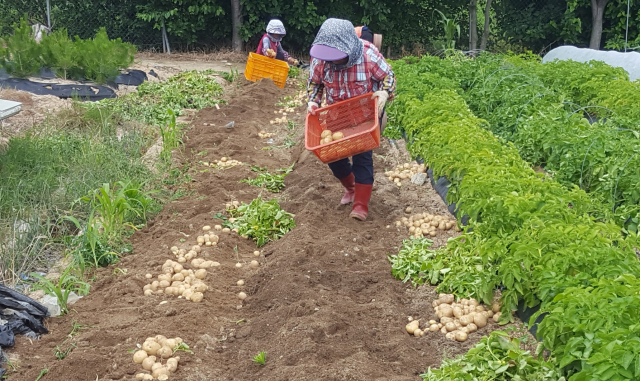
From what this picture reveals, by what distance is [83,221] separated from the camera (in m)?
5.25

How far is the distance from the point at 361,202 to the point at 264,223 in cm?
86

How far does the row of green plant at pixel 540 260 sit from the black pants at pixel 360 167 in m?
0.57

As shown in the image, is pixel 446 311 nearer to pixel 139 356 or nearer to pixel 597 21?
pixel 139 356

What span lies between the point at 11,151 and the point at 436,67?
6160mm

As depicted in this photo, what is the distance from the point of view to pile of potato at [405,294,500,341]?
3535mm

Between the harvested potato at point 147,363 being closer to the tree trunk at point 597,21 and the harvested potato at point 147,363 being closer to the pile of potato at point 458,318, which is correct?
the pile of potato at point 458,318

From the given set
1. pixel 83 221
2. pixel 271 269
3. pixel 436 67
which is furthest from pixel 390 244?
pixel 436 67

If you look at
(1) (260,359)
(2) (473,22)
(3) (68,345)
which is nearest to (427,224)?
(1) (260,359)

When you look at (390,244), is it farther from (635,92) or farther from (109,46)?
(109,46)

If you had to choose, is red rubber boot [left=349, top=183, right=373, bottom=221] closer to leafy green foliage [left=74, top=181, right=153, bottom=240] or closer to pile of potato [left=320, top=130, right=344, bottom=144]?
pile of potato [left=320, top=130, right=344, bottom=144]

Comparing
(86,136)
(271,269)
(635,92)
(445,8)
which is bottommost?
(271,269)

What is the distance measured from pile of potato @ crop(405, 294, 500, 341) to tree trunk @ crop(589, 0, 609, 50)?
12.0 m

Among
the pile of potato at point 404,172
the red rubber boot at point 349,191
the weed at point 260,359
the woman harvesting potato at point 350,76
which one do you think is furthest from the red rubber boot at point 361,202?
the weed at point 260,359

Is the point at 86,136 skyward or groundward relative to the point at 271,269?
skyward
